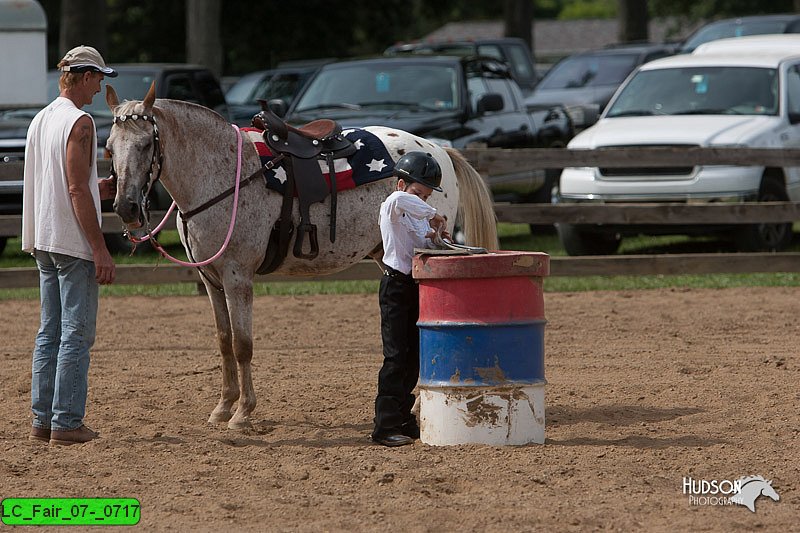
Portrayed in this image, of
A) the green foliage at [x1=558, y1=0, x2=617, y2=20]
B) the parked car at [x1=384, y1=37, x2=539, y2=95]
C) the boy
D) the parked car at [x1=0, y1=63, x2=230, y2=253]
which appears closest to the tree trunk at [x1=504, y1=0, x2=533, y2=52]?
the parked car at [x1=384, y1=37, x2=539, y2=95]

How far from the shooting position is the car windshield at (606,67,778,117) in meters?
14.3

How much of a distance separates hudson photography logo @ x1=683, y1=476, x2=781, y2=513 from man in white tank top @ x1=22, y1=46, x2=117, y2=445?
3.02 meters

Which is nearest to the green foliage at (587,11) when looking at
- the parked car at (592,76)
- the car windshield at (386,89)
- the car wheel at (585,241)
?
the parked car at (592,76)

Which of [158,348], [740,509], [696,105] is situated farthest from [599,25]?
[740,509]

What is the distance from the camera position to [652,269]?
12445mm

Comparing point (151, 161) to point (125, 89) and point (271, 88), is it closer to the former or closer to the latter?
point (125, 89)

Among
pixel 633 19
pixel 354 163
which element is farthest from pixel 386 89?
pixel 633 19

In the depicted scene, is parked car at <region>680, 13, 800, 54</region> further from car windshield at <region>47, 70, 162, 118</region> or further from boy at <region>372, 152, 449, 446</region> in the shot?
boy at <region>372, 152, 449, 446</region>

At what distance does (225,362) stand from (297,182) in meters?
1.11

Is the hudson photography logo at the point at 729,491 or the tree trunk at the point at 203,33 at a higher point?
the tree trunk at the point at 203,33

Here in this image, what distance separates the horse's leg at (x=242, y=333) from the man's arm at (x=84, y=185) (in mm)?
841

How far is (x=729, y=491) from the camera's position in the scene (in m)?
5.47

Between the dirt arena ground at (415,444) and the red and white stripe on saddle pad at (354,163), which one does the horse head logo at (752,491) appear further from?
the red and white stripe on saddle pad at (354,163)

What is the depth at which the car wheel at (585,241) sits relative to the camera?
13.8m
